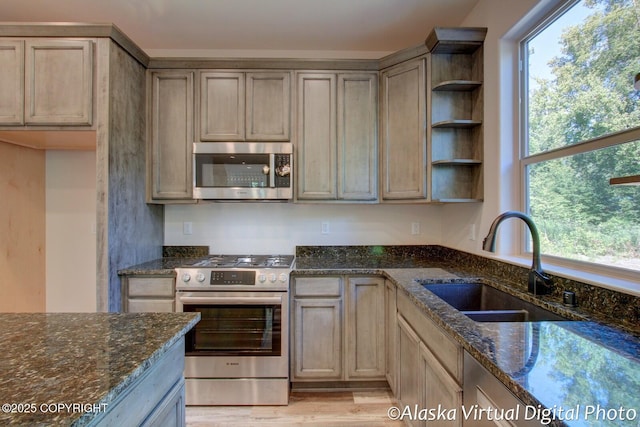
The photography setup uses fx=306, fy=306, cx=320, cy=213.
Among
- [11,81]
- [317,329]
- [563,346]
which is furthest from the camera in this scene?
[317,329]

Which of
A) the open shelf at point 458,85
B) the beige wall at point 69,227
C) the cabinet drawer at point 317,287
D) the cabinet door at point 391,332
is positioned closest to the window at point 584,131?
the open shelf at point 458,85

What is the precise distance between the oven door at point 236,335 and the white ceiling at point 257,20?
207 centimetres

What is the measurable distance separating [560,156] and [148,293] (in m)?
2.69

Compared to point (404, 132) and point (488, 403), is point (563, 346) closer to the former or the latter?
point (488, 403)

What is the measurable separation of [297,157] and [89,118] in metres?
1.45

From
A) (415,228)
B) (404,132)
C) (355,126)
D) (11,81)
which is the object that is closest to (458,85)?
(404,132)

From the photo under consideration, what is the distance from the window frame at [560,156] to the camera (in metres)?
1.23

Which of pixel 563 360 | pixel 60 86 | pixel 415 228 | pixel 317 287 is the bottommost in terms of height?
pixel 317 287

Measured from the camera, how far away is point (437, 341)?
1.32m

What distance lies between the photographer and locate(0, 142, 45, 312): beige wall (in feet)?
7.79

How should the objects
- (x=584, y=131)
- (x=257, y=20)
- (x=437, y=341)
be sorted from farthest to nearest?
(x=257, y=20) → (x=584, y=131) → (x=437, y=341)

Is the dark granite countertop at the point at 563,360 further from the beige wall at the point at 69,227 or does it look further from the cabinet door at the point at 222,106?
the beige wall at the point at 69,227

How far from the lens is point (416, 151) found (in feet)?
7.75

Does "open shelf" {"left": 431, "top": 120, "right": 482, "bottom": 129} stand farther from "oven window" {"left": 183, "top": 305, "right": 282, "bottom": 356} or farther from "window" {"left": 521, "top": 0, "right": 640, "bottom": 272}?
"oven window" {"left": 183, "top": 305, "right": 282, "bottom": 356}
